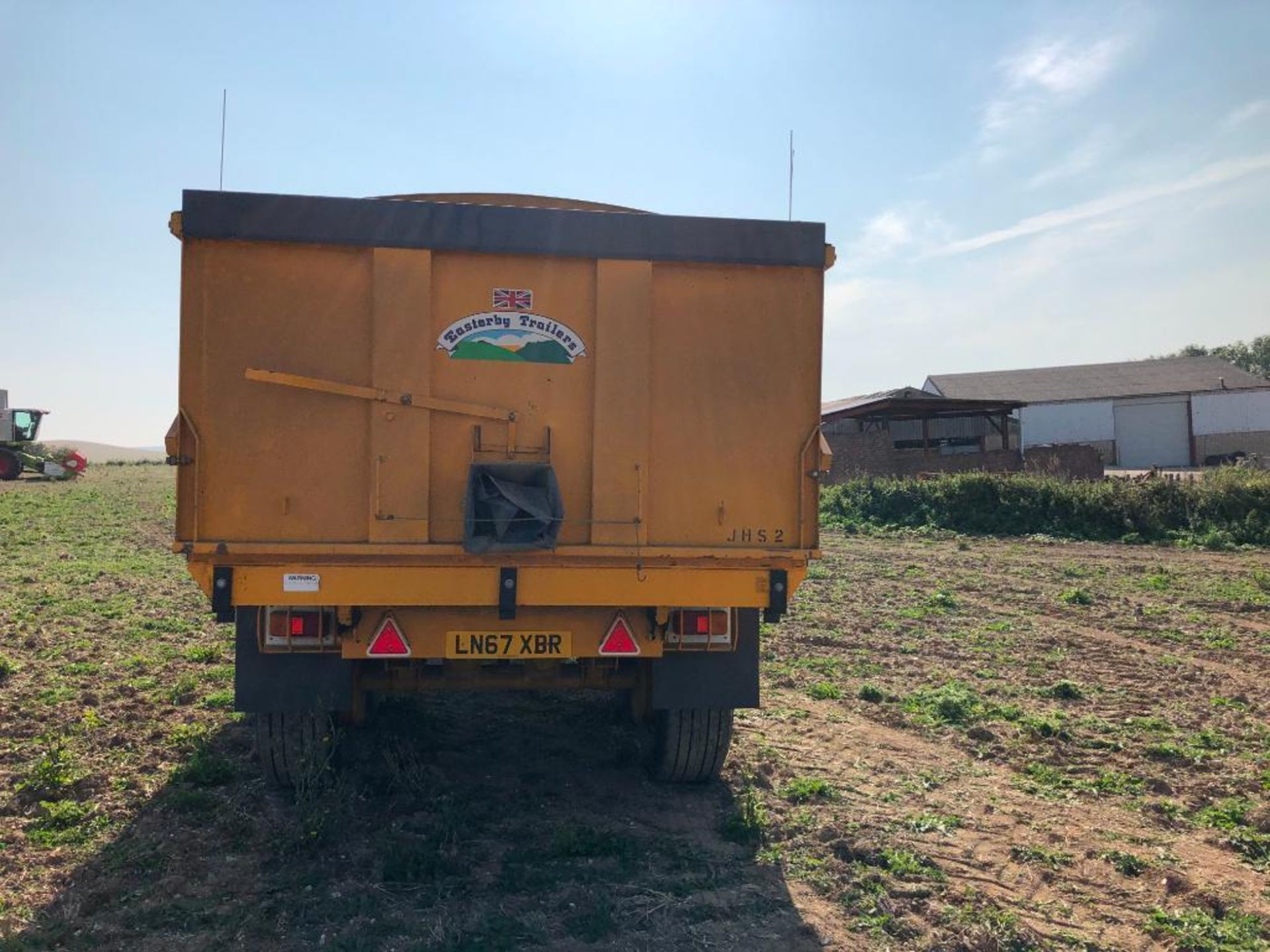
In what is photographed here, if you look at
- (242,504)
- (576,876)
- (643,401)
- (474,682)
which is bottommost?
(576,876)

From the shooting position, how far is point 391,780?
18.4 ft

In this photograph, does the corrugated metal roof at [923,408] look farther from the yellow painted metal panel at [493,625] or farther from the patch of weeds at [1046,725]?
the yellow painted metal panel at [493,625]

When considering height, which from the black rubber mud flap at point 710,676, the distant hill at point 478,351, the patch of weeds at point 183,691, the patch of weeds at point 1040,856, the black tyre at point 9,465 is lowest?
the patch of weeds at point 1040,856

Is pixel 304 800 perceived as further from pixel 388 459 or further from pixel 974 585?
pixel 974 585

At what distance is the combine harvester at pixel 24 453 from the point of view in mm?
35562

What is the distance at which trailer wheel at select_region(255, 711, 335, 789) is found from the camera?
16.8ft

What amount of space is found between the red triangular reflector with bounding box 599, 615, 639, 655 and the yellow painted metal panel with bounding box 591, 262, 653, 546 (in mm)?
461

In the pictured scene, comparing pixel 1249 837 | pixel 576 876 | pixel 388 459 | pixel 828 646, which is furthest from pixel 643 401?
pixel 828 646

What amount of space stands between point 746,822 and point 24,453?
129 feet

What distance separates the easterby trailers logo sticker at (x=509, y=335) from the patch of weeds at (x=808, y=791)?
9.69 feet

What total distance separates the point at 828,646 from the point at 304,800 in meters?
6.38

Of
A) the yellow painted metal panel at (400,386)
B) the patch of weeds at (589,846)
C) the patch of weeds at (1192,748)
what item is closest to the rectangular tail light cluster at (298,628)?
the yellow painted metal panel at (400,386)

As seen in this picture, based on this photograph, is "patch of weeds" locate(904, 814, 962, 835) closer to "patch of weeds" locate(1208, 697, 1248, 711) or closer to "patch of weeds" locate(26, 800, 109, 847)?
"patch of weeds" locate(1208, 697, 1248, 711)

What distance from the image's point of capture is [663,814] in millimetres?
5430
